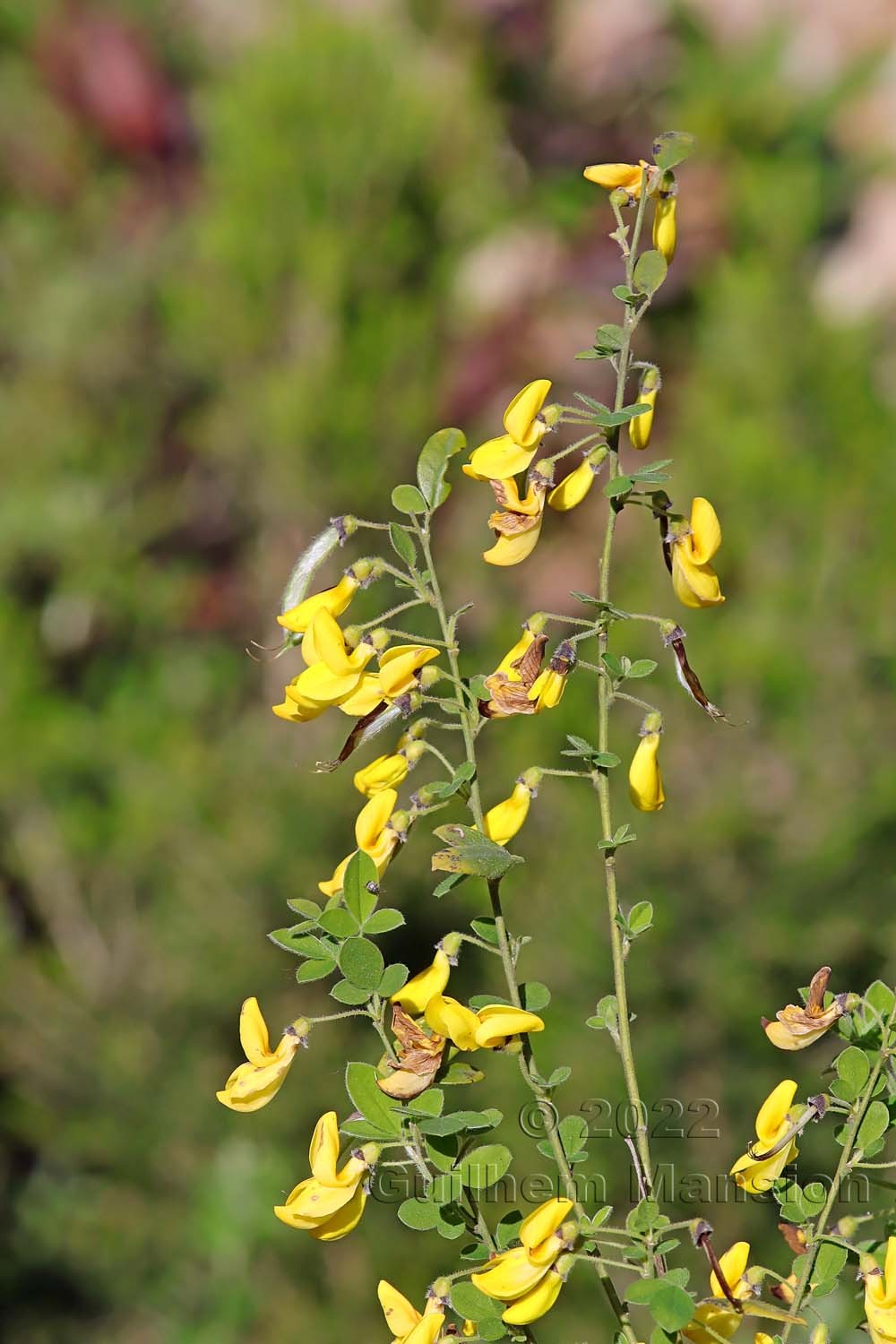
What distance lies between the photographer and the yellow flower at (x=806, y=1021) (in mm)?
473

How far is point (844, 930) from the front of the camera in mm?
1768

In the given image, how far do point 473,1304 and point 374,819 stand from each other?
0.17 m

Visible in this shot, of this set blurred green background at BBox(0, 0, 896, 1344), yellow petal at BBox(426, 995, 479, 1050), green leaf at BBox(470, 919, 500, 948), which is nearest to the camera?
yellow petal at BBox(426, 995, 479, 1050)

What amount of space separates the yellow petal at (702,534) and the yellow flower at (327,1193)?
0.23 metres

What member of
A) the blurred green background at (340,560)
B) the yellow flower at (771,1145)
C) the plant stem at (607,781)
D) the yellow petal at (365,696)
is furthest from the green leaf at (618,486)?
the blurred green background at (340,560)

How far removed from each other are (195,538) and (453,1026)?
2.52 metres

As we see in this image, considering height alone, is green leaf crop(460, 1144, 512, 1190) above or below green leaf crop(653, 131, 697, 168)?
below

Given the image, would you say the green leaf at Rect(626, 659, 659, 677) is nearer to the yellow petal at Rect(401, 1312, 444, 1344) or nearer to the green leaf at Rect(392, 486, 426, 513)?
the green leaf at Rect(392, 486, 426, 513)

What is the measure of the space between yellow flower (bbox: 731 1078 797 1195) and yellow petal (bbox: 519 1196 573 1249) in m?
0.07

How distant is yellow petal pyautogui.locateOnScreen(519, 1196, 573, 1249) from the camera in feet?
1.45

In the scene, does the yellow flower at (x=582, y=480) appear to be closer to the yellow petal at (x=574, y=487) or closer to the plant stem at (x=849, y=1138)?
the yellow petal at (x=574, y=487)

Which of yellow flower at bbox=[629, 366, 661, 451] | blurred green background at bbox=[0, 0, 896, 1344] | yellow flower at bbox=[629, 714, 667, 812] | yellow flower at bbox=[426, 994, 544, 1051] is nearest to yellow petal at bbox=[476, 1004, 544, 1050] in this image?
yellow flower at bbox=[426, 994, 544, 1051]

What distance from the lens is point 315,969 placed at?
1.69 feet

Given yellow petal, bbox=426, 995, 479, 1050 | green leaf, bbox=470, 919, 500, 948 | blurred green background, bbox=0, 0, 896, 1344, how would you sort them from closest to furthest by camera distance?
yellow petal, bbox=426, 995, 479, 1050 < green leaf, bbox=470, 919, 500, 948 < blurred green background, bbox=0, 0, 896, 1344
